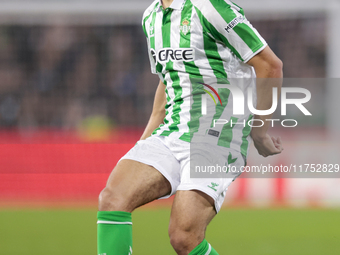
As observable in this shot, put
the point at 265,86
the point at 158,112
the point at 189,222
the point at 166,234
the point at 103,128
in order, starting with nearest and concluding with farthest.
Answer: the point at 189,222, the point at 265,86, the point at 158,112, the point at 166,234, the point at 103,128

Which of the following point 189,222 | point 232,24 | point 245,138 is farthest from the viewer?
point 245,138

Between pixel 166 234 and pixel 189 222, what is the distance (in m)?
2.94

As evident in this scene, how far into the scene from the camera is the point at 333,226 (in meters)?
5.43

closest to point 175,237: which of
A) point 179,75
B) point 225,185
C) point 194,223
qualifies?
point 194,223

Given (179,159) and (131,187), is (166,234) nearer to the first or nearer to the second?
(179,159)

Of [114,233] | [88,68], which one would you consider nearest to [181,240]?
[114,233]

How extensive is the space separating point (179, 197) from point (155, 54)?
0.75 metres

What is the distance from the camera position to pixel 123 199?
2.10 meters

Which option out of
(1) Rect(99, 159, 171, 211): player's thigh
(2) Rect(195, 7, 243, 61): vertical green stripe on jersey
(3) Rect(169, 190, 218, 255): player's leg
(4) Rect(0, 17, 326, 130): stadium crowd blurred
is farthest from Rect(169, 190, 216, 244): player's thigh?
(4) Rect(0, 17, 326, 130): stadium crowd blurred

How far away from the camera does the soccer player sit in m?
2.09

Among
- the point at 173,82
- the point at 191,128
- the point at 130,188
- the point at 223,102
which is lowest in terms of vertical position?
the point at 130,188

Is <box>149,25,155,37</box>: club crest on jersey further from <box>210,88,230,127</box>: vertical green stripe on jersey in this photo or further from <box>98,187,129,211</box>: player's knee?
→ <box>98,187,129,211</box>: player's knee

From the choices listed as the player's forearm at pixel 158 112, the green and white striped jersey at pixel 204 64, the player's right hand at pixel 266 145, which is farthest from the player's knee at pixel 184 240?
the player's forearm at pixel 158 112

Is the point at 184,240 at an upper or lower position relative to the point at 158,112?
lower
